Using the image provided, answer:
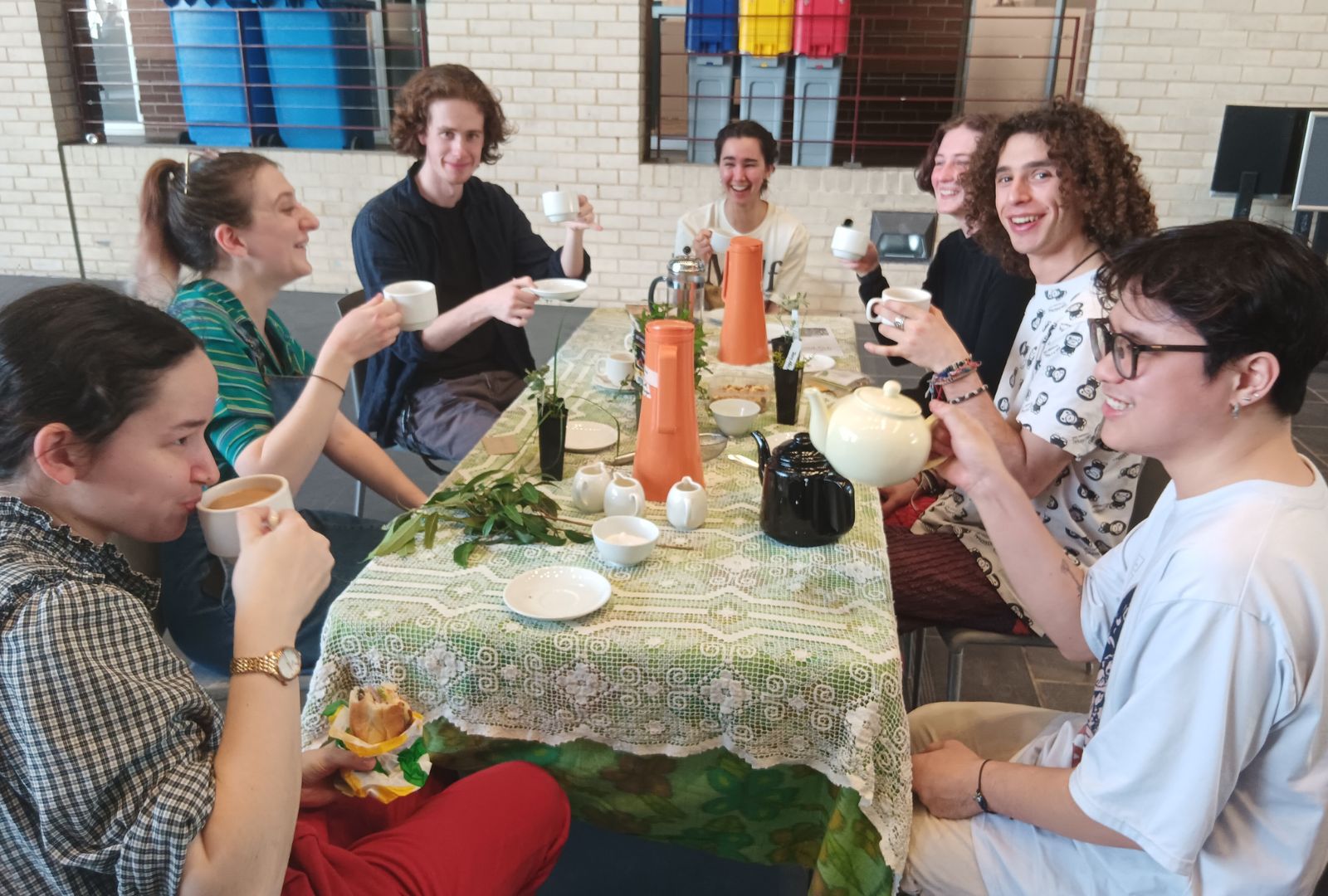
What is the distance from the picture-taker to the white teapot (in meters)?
1.32

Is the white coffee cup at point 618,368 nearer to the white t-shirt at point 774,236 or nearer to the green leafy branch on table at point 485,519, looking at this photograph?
the green leafy branch on table at point 485,519

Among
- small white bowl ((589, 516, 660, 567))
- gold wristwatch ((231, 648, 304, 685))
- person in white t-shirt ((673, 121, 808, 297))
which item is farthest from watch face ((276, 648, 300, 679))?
person in white t-shirt ((673, 121, 808, 297))

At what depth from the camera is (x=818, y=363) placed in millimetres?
2555

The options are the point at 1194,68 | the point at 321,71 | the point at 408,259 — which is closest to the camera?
the point at 408,259

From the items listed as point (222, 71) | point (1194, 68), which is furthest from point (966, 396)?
point (222, 71)

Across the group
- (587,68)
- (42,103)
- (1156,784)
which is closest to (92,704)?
(1156,784)

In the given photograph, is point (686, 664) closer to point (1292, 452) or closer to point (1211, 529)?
point (1211, 529)

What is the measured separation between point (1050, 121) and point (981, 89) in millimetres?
6479

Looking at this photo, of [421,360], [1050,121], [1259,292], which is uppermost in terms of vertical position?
[1050,121]

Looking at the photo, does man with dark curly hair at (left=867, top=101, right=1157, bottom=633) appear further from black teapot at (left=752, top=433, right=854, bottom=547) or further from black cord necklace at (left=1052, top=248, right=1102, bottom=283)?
black teapot at (left=752, top=433, right=854, bottom=547)

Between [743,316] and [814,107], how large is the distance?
12.3 ft

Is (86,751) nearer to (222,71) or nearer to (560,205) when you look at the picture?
(560,205)

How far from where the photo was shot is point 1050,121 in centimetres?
192

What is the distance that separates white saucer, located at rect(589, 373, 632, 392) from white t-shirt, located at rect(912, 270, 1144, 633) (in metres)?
0.81
